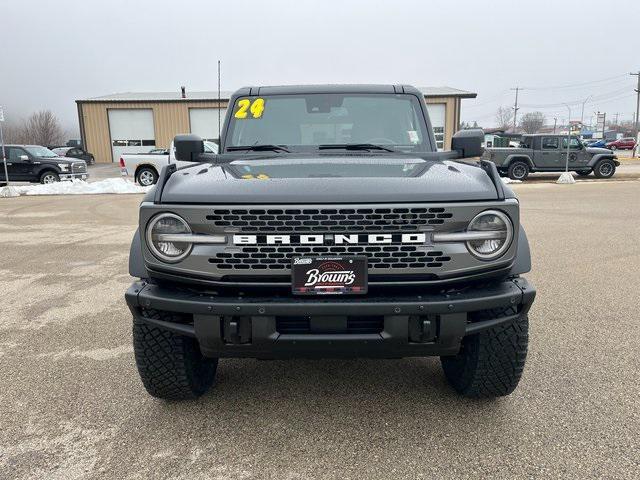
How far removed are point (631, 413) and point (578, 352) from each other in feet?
2.76

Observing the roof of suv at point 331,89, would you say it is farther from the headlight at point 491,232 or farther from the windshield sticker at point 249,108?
the headlight at point 491,232

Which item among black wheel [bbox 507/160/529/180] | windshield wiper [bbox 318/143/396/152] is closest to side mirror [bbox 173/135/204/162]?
windshield wiper [bbox 318/143/396/152]

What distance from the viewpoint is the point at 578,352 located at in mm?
3602

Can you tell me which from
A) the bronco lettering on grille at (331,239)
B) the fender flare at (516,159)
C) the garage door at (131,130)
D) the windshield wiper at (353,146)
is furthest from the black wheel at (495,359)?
the garage door at (131,130)

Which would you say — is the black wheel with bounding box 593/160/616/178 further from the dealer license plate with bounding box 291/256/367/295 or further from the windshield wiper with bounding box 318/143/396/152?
the dealer license plate with bounding box 291/256/367/295

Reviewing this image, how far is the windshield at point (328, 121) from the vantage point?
12.1ft

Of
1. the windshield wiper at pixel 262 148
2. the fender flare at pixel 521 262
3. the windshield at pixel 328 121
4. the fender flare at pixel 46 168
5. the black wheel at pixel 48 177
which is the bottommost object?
the black wheel at pixel 48 177

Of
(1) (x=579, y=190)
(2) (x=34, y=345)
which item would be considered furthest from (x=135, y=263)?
(1) (x=579, y=190)

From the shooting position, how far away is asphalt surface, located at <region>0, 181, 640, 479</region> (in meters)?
2.39

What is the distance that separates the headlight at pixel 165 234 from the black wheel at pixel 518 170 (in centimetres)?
1879

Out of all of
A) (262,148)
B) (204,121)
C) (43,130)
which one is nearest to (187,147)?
(262,148)

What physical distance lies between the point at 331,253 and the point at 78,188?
1689cm

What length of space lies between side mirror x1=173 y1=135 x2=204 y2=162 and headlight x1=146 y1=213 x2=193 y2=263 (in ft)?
4.10

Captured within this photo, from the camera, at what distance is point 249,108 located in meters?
3.93
